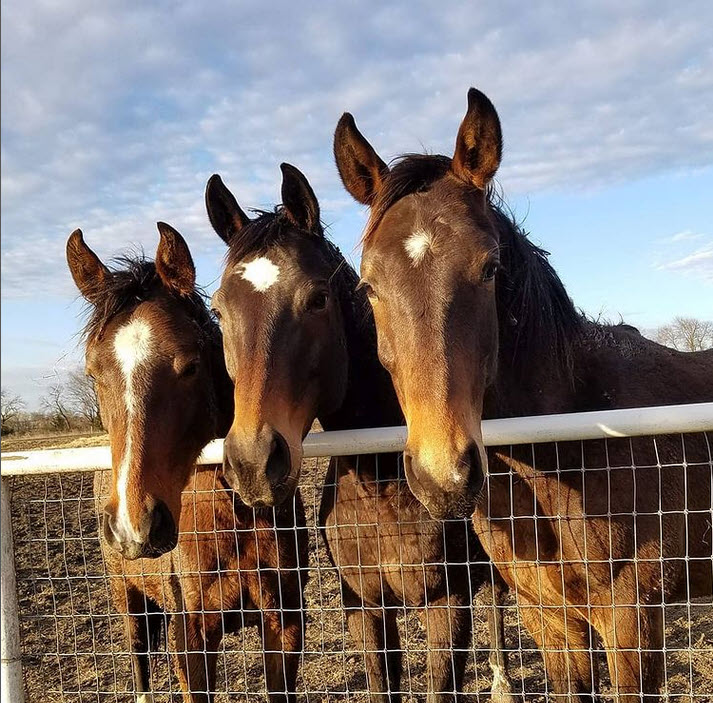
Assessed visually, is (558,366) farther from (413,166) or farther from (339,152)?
(339,152)

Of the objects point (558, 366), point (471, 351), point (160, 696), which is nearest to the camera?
point (471, 351)

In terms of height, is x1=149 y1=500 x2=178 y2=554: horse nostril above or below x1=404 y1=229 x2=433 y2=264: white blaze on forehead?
below

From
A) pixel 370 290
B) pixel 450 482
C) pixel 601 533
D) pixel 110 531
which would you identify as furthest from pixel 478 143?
pixel 110 531

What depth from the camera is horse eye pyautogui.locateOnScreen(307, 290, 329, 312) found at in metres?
2.85

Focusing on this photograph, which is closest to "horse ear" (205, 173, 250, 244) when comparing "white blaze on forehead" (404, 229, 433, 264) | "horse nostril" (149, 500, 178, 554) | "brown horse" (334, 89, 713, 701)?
"brown horse" (334, 89, 713, 701)

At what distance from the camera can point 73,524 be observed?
31.3 feet

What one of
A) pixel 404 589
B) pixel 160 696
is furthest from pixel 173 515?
pixel 160 696

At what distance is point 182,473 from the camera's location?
2836mm

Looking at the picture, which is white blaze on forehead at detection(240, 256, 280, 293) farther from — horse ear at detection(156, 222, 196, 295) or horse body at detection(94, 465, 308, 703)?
horse body at detection(94, 465, 308, 703)

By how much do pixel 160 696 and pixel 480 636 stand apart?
2.66 m

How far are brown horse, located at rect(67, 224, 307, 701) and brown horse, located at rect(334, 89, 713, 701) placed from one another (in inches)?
39.6

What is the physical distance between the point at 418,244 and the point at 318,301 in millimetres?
760

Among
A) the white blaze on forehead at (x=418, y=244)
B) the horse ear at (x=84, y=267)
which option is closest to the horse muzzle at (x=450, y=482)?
the white blaze on forehead at (x=418, y=244)

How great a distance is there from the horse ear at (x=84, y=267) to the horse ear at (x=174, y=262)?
312 mm
